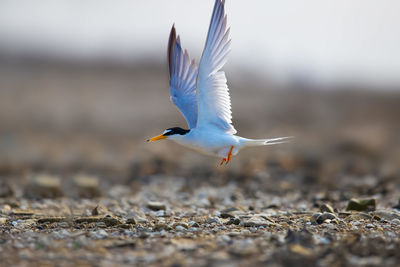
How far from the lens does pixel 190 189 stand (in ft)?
37.0

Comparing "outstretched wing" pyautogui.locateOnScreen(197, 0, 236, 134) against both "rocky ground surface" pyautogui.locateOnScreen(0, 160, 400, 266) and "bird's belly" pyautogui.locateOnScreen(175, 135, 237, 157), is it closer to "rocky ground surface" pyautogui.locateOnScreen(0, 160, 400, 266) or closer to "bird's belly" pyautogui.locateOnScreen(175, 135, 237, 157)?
"bird's belly" pyautogui.locateOnScreen(175, 135, 237, 157)

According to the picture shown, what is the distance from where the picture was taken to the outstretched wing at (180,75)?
8.60 metres

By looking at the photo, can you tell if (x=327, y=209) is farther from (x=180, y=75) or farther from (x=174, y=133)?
(x=180, y=75)

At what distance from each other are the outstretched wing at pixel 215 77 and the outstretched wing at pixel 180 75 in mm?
868

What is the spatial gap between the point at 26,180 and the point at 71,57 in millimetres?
39568

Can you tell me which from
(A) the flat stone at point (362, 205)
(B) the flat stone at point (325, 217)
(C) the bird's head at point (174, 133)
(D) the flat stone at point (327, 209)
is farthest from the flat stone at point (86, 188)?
(B) the flat stone at point (325, 217)

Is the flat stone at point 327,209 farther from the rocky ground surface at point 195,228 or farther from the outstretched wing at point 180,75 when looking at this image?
the outstretched wing at point 180,75

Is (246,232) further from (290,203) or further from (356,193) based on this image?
(356,193)

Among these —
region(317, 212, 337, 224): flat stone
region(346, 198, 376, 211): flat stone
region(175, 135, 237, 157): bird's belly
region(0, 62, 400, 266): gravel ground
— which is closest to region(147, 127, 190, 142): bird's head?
region(175, 135, 237, 157): bird's belly

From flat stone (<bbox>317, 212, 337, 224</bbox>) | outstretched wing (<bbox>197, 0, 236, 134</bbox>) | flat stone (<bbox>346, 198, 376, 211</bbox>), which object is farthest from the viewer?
flat stone (<bbox>346, 198, 376, 211</bbox>)

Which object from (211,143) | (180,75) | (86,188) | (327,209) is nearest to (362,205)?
(327,209)

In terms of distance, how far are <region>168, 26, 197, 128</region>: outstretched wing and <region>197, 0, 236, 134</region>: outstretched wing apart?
868 mm

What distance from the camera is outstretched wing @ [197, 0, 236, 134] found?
7324 millimetres

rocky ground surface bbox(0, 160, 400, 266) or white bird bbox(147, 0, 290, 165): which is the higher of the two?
white bird bbox(147, 0, 290, 165)
